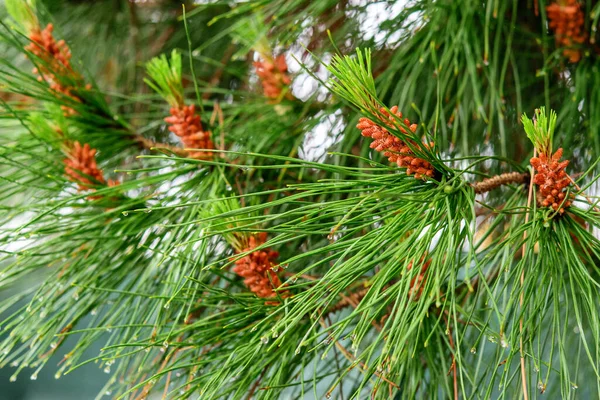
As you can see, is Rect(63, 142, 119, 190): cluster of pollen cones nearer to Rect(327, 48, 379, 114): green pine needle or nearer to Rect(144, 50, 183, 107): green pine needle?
Rect(144, 50, 183, 107): green pine needle

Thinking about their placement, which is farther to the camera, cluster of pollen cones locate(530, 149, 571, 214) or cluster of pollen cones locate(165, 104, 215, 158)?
cluster of pollen cones locate(165, 104, 215, 158)

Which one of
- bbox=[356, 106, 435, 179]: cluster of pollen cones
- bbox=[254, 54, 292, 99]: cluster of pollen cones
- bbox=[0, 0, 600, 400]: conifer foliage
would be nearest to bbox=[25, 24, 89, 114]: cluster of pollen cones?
bbox=[0, 0, 600, 400]: conifer foliage

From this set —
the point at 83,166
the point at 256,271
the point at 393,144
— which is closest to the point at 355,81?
the point at 393,144

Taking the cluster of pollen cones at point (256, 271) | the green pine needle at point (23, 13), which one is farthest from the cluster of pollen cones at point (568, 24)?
the green pine needle at point (23, 13)

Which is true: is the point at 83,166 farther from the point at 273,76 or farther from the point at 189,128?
the point at 273,76

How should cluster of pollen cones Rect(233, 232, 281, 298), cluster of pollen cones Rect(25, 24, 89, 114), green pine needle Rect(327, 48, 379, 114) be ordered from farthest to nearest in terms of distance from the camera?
cluster of pollen cones Rect(25, 24, 89, 114)
cluster of pollen cones Rect(233, 232, 281, 298)
green pine needle Rect(327, 48, 379, 114)

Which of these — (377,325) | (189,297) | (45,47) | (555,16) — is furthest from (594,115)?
(45,47)

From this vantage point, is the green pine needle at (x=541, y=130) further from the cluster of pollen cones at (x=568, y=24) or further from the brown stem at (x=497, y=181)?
the cluster of pollen cones at (x=568, y=24)

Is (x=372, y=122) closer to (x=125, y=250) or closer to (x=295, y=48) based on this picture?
(x=125, y=250)
